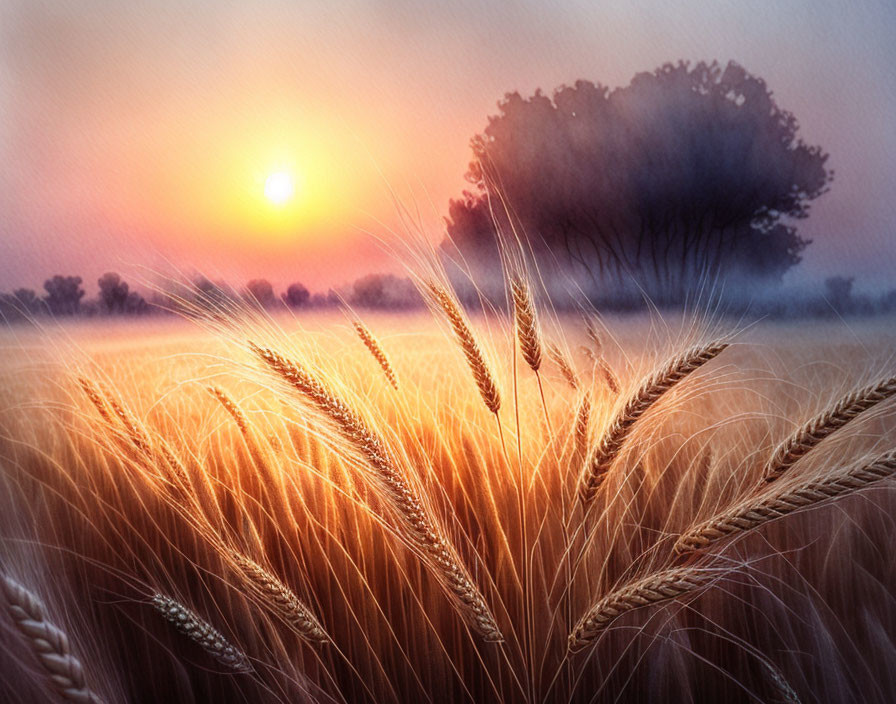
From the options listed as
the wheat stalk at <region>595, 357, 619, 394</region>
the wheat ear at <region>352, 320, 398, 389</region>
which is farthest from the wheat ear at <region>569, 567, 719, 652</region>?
the wheat ear at <region>352, 320, 398, 389</region>

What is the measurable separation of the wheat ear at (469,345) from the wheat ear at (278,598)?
1.83ft

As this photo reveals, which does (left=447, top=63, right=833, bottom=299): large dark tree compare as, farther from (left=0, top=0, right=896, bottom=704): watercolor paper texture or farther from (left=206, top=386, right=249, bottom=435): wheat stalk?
(left=206, top=386, right=249, bottom=435): wheat stalk

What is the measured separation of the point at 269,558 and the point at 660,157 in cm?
113

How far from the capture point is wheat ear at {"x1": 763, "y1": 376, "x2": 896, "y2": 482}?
1.30 metres

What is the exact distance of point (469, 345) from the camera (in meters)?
1.33

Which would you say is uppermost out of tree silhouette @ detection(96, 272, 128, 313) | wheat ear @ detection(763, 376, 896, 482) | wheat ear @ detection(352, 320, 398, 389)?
tree silhouette @ detection(96, 272, 128, 313)

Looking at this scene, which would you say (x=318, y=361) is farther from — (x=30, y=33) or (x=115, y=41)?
Answer: (x=30, y=33)

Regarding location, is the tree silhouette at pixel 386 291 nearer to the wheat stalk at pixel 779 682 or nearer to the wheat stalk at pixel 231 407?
the wheat stalk at pixel 231 407

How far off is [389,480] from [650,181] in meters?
0.79

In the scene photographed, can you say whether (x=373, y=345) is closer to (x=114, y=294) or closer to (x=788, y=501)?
(x=114, y=294)

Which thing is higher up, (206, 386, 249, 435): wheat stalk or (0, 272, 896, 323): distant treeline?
(0, 272, 896, 323): distant treeline

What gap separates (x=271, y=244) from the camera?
53.2 inches

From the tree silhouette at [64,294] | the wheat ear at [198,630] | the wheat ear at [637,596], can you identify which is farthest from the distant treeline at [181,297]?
the wheat ear at [637,596]

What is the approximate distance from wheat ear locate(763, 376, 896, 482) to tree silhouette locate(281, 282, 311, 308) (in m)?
0.98
